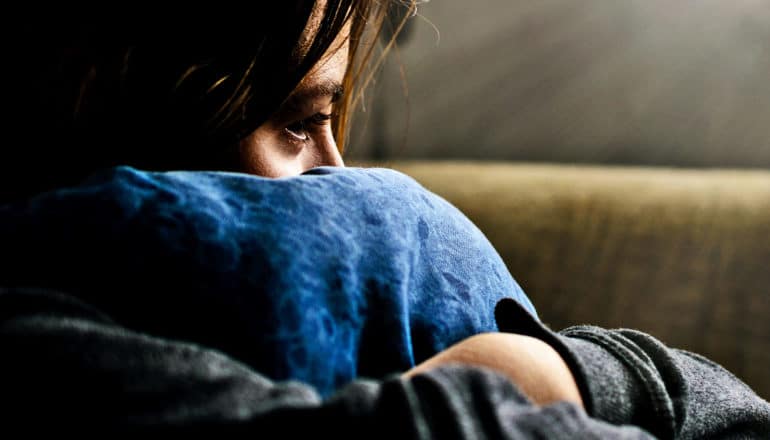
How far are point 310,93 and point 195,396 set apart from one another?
23cm

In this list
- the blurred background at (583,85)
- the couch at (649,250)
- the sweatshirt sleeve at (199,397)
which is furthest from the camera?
the blurred background at (583,85)

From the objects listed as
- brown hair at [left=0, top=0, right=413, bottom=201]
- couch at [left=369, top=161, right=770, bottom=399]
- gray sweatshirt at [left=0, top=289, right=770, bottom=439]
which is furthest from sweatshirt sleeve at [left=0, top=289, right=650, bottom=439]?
couch at [left=369, top=161, right=770, bottom=399]

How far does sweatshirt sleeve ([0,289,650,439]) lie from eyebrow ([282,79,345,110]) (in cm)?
20

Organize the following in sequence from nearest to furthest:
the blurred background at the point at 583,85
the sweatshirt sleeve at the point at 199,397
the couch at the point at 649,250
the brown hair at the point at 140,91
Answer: the sweatshirt sleeve at the point at 199,397
the brown hair at the point at 140,91
the couch at the point at 649,250
the blurred background at the point at 583,85

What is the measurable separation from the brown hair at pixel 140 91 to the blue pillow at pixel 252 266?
0.28 ft

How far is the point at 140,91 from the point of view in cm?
34

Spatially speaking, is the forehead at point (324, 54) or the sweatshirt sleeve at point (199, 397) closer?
the sweatshirt sleeve at point (199, 397)

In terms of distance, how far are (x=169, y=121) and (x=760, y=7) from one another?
1122 millimetres

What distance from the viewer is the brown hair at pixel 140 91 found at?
34 centimetres

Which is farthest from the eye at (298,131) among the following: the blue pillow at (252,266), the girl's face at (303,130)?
the blue pillow at (252,266)

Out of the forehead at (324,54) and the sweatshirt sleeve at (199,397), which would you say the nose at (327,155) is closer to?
the forehead at (324,54)

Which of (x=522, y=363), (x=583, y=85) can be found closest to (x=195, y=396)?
(x=522, y=363)

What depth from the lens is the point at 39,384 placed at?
197mm

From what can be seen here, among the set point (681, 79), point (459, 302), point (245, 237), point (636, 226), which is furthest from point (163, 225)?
point (681, 79)
